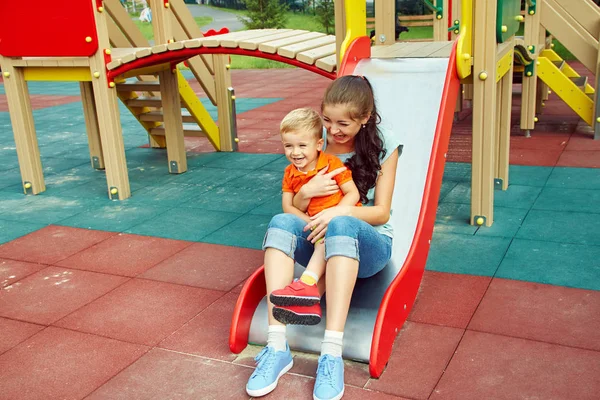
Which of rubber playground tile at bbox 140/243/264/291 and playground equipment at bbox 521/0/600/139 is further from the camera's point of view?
playground equipment at bbox 521/0/600/139

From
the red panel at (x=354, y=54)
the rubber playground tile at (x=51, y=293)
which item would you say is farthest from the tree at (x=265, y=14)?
the rubber playground tile at (x=51, y=293)

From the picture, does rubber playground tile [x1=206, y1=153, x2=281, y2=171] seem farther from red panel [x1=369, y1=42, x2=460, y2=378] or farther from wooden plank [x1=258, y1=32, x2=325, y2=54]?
red panel [x1=369, y1=42, x2=460, y2=378]

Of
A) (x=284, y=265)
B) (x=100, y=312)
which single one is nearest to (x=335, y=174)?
(x=284, y=265)

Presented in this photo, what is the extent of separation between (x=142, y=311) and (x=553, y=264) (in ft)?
7.86

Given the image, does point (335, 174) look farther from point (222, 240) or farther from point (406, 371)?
point (222, 240)

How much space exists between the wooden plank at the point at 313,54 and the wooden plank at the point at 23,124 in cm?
261

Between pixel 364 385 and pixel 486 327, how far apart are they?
787mm

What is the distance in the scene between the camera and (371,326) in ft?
9.50

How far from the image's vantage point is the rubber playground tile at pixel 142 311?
11.0 ft

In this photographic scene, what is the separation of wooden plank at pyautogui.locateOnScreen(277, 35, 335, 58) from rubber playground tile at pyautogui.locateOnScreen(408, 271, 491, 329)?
2061 millimetres

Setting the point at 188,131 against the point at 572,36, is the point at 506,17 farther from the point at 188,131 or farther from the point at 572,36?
the point at 188,131

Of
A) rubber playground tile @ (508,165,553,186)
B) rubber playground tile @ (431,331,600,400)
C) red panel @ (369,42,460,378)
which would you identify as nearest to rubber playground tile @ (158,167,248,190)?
rubber playground tile @ (508,165,553,186)

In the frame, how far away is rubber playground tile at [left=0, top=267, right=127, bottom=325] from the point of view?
362 centimetres

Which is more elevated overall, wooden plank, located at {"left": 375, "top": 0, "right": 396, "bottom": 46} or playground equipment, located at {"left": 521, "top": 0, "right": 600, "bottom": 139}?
wooden plank, located at {"left": 375, "top": 0, "right": 396, "bottom": 46}
